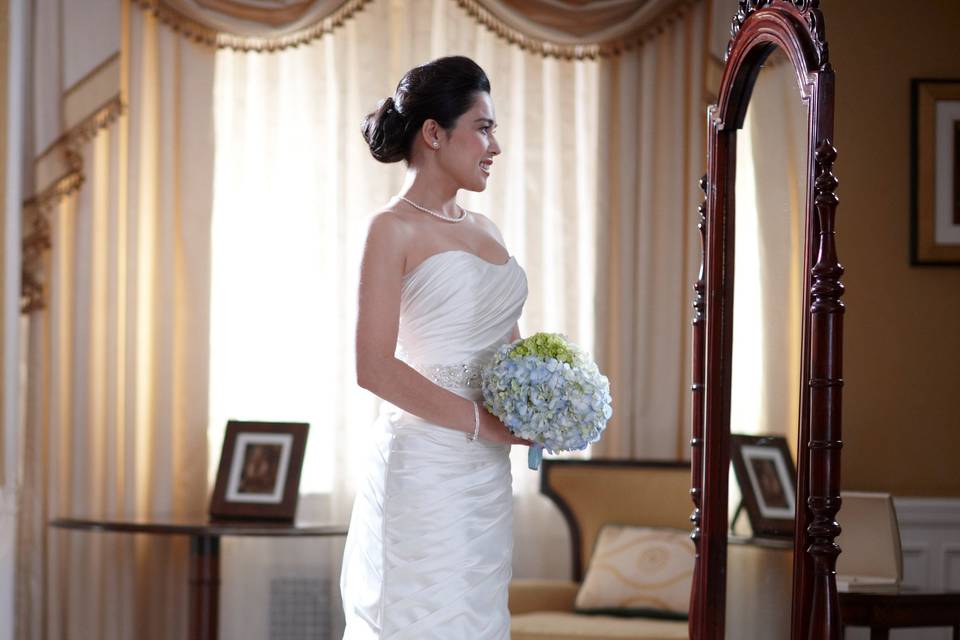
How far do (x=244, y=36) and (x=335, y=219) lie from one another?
86 cm

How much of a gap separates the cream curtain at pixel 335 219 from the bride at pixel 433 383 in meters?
2.32

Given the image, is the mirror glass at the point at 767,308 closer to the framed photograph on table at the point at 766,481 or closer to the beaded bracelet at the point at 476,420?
the framed photograph on table at the point at 766,481

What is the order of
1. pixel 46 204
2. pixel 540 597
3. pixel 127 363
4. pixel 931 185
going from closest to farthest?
1. pixel 931 185
2. pixel 540 597
3. pixel 46 204
4. pixel 127 363

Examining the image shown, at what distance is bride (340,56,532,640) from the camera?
8.82 ft

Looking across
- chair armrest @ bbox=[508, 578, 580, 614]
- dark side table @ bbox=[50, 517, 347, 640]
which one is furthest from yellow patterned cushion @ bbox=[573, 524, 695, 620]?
dark side table @ bbox=[50, 517, 347, 640]

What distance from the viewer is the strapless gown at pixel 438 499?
2.69 meters

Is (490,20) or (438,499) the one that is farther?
(490,20)

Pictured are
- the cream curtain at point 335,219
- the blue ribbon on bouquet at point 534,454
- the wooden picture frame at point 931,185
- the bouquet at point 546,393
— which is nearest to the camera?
the bouquet at point 546,393

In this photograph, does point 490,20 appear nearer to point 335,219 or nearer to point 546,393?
point 335,219

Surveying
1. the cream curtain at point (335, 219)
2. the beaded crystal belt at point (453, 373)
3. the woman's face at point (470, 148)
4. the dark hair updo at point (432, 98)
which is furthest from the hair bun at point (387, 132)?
the cream curtain at point (335, 219)

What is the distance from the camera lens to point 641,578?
4.45m

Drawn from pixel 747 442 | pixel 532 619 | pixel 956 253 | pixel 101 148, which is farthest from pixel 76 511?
pixel 956 253

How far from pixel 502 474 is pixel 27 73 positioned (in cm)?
315

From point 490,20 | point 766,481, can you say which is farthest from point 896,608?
point 490,20
